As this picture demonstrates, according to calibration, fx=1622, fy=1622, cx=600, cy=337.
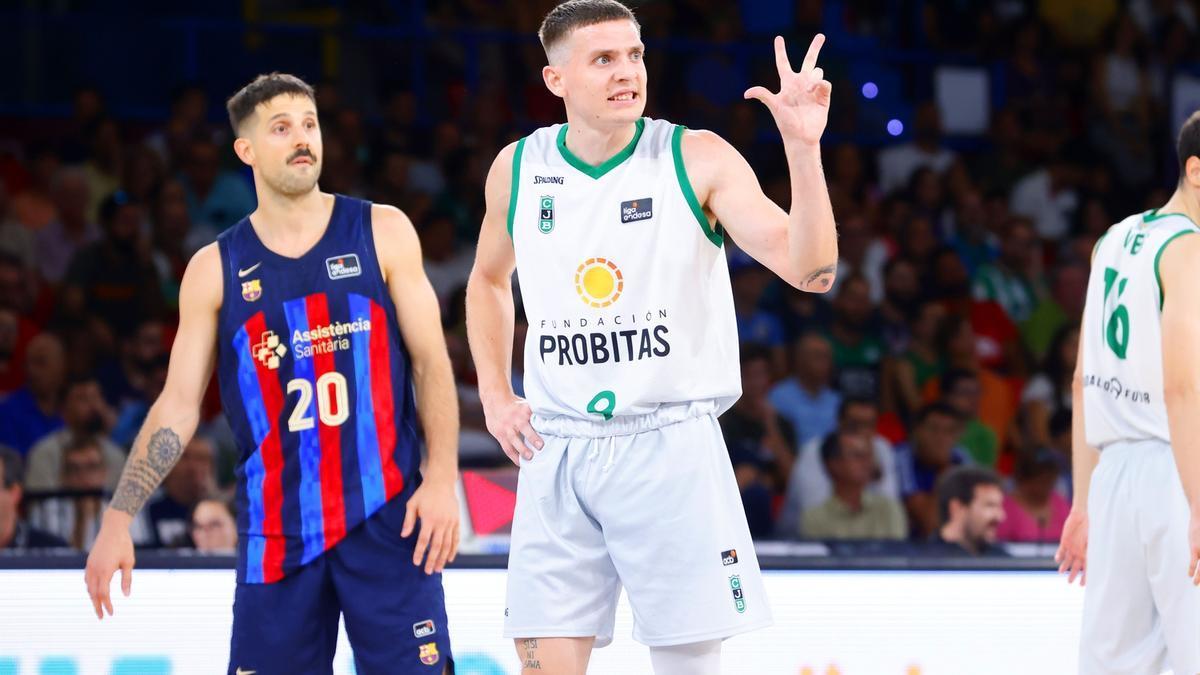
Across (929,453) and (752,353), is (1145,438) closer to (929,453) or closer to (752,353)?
(929,453)

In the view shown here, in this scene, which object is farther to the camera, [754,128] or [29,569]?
[754,128]

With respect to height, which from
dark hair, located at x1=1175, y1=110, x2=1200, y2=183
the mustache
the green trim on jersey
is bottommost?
dark hair, located at x1=1175, y1=110, x2=1200, y2=183

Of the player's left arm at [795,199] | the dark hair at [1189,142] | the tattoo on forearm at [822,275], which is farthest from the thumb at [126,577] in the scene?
the dark hair at [1189,142]

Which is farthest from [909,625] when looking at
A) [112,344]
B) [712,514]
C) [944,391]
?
[112,344]

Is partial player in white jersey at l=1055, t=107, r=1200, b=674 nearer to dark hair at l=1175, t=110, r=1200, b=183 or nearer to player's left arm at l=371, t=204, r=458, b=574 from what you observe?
dark hair at l=1175, t=110, r=1200, b=183

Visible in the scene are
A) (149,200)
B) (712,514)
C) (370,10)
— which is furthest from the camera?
(370,10)

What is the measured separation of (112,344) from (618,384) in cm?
542

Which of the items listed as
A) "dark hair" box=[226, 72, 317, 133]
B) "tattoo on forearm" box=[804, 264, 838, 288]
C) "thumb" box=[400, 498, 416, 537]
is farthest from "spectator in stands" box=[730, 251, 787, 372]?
"tattoo on forearm" box=[804, 264, 838, 288]

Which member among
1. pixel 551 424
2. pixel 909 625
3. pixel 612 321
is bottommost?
pixel 909 625

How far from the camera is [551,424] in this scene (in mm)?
4238

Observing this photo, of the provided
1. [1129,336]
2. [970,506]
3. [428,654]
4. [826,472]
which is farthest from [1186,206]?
[826,472]

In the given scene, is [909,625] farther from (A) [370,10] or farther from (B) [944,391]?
(A) [370,10]

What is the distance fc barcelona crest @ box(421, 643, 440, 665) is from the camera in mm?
4516

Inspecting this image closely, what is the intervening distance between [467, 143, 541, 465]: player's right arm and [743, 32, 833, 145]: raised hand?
3.09ft
